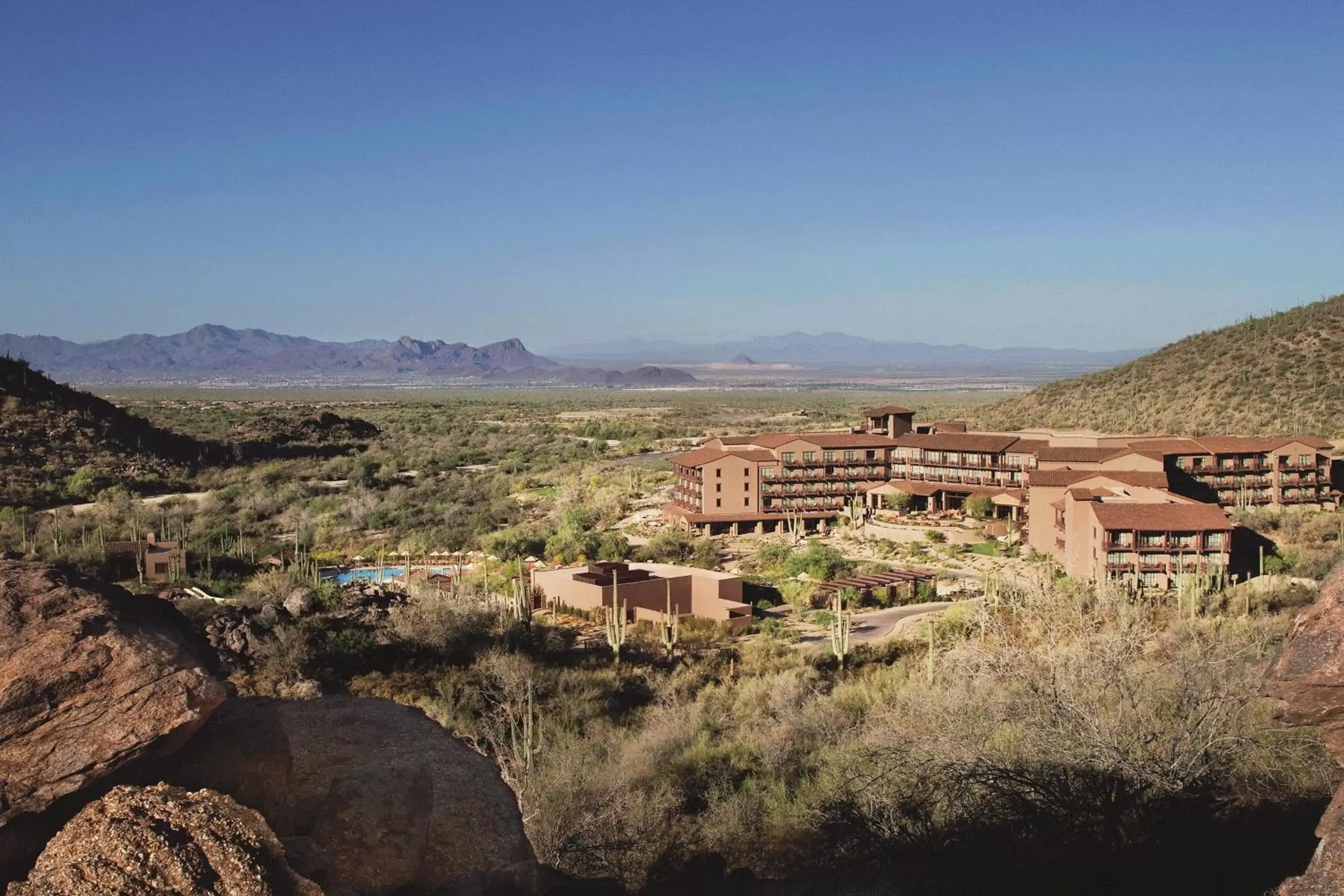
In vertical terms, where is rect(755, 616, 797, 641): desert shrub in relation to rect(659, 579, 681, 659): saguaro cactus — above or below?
below

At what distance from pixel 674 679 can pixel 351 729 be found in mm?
12761

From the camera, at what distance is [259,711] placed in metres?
6.65

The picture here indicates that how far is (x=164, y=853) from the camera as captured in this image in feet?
15.3

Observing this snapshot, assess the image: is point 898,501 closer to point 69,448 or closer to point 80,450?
point 80,450

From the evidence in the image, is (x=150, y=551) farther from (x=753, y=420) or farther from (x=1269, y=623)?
(x=753, y=420)

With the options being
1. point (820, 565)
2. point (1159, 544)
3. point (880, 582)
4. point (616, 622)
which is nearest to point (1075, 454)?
point (1159, 544)

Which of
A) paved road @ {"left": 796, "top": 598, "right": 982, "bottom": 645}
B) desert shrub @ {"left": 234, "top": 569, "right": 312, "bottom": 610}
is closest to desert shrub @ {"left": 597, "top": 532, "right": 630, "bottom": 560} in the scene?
paved road @ {"left": 796, "top": 598, "right": 982, "bottom": 645}

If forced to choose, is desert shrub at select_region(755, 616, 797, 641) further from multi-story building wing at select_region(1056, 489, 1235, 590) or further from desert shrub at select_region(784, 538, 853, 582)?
multi-story building wing at select_region(1056, 489, 1235, 590)

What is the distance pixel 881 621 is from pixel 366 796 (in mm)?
21582

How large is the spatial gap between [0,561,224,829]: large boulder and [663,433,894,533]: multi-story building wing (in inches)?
1400

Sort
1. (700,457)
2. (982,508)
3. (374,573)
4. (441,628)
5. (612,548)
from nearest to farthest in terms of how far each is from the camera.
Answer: (441,628) → (374,573) → (612,548) → (982,508) → (700,457)

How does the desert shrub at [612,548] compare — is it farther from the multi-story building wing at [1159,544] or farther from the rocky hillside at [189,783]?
the rocky hillside at [189,783]

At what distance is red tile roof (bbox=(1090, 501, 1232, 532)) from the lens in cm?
2745

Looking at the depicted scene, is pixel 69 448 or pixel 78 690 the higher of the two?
pixel 78 690
